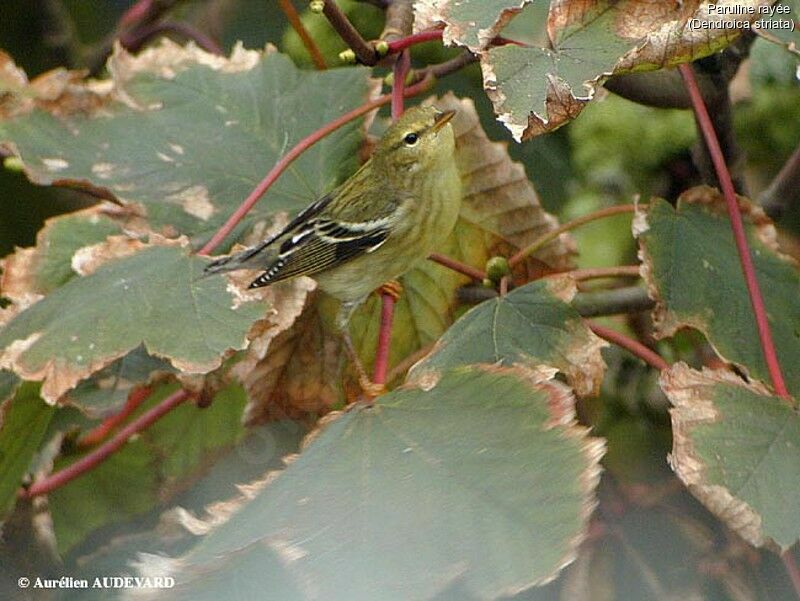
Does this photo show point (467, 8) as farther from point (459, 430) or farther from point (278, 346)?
point (278, 346)

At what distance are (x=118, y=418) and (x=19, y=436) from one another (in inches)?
6.2

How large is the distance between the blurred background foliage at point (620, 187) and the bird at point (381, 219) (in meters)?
0.18

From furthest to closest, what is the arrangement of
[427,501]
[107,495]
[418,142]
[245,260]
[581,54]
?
[107,495] < [418,142] < [245,260] < [581,54] < [427,501]

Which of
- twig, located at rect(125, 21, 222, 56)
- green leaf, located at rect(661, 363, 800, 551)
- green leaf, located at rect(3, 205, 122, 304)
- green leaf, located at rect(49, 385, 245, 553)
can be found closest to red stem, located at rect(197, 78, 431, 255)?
green leaf, located at rect(3, 205, 122, 304)

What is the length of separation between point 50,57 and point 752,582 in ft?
5.75

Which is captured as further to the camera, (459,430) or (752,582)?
(752,582)

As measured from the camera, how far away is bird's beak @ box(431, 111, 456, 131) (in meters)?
1.51

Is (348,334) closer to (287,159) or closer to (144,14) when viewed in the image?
(287,159)

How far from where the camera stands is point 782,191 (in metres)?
1.47

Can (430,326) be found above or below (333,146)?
below

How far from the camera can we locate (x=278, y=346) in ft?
4.61

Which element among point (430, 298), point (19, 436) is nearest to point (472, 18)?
point (430, 298)

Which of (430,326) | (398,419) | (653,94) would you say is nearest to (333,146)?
(430,326)

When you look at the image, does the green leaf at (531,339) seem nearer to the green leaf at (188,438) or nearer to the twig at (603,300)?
the twig at (603,300)
